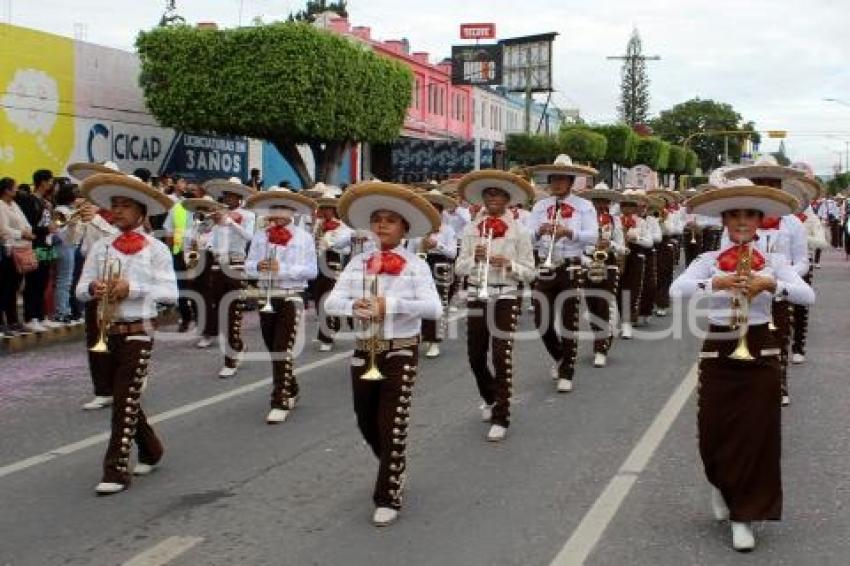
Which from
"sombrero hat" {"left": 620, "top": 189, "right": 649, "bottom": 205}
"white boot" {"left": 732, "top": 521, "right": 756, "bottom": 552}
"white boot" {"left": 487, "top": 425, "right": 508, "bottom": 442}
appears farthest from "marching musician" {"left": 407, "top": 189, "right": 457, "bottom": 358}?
"white boot" {"left": 732, "top": 521, "right": 756, "bottom": 552}

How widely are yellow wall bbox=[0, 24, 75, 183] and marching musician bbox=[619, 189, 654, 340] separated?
12992 mm

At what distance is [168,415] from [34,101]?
15.5m

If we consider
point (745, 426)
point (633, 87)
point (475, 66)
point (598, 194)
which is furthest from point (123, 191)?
point (633, 87)

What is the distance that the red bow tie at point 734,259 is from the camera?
237 inches

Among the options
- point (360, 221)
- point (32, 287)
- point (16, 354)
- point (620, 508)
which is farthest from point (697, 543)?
point (32, 287)

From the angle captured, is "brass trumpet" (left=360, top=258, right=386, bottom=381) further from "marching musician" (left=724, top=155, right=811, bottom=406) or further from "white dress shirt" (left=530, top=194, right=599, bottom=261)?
"white dress shirt" (left=530, top=194, right=599, bottom=261)

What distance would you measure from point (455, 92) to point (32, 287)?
51.0 meters

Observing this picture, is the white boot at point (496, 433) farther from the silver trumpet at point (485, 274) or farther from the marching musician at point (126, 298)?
the marching musician at point (126, 298)

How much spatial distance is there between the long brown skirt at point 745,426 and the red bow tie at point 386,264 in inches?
71.7

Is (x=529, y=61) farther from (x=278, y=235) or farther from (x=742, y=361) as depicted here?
(x=742, y=361)

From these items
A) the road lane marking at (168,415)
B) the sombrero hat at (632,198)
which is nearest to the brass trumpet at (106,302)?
the road lane marking at (168,415)

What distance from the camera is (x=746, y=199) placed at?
5.95 m

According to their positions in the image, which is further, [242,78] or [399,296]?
[242,78]

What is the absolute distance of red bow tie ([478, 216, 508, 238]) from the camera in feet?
29.0
